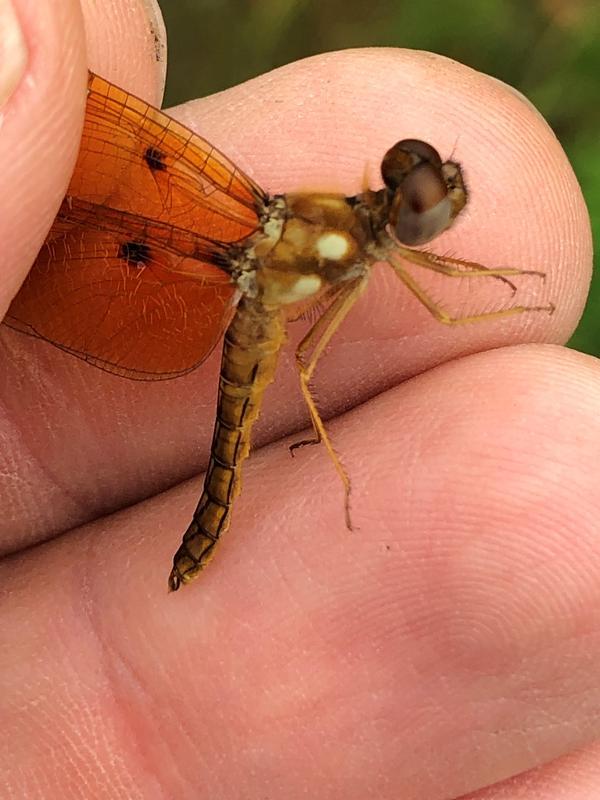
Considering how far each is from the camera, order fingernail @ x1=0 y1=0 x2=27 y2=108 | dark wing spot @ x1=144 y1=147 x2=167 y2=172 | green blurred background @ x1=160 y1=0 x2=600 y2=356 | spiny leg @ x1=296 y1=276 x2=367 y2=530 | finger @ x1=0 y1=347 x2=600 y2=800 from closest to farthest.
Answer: fingernail @ x1=0 y1=0 x2=27 y2=108
finger @ x1=0 y1=347 x2=600 y2=800
dark wing spot @ x1=144 y1=147 x2=167 y2=172
spiny leg @ x1=296 y1=276 x2=367 y2=530
green blurred background @ x1=160 y1=0 x2=600 y2=356

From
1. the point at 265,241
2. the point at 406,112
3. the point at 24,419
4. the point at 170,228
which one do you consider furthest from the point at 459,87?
the point at 24,419

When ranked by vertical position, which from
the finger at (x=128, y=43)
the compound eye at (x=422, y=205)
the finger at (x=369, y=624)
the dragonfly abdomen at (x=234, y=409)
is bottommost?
the finger at (x=369, y=624)

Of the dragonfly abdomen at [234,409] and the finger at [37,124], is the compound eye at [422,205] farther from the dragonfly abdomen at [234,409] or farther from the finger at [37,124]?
the finger at [37,124]

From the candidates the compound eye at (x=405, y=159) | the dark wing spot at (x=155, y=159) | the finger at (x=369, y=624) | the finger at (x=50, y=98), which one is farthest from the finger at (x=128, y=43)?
the finger at (x=369, y=624)

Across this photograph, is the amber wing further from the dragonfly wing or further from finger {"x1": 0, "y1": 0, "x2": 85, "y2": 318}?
finger {"x1": 0, "y1": 0, "x2": 85, "y2": 318}

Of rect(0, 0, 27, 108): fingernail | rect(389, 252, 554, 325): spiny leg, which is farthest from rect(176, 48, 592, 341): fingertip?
rect(0, 0, 27, 108): fingernail

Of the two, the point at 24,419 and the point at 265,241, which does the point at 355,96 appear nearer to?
the point at 265,241
